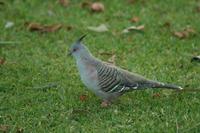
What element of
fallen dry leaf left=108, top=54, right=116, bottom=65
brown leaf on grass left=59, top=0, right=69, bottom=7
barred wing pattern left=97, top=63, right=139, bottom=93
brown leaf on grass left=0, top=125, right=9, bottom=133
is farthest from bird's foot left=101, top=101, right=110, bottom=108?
brown leaf on grass left=59, top=0, right=69, bottom=7

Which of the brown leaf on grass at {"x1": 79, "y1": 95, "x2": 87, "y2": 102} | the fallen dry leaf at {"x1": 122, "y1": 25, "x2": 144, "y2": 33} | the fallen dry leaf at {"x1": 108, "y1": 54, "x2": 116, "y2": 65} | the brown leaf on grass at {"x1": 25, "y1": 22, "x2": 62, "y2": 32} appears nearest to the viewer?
the brown leaf on grass at {"x1": 79, "y1": 95, "x2": 87, "y2": 102}

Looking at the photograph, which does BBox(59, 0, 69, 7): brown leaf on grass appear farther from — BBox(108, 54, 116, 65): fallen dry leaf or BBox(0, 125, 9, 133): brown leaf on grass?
BBox(0, 125, 9, 133): brown leaf on grass

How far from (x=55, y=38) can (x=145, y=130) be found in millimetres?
3111

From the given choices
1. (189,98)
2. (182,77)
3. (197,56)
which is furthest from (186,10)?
(189,98)

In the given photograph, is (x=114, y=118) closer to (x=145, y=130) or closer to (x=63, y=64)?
(x=145, y=130)

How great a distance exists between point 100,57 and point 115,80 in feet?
5.58

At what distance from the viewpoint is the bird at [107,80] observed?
228 inches

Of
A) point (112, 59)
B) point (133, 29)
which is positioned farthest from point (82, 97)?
point (133, 29)

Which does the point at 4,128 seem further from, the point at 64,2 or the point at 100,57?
the point at 64,2

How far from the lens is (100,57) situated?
7.51 meters

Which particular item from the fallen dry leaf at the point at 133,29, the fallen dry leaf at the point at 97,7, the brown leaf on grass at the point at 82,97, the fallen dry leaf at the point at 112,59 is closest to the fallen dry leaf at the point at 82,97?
the brown leaf on grass at the point at 82,97

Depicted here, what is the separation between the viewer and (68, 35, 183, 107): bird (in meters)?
5.80

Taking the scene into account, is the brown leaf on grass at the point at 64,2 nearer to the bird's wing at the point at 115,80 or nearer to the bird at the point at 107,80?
the bird at the point at 107,80

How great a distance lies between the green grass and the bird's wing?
22 centimetres
